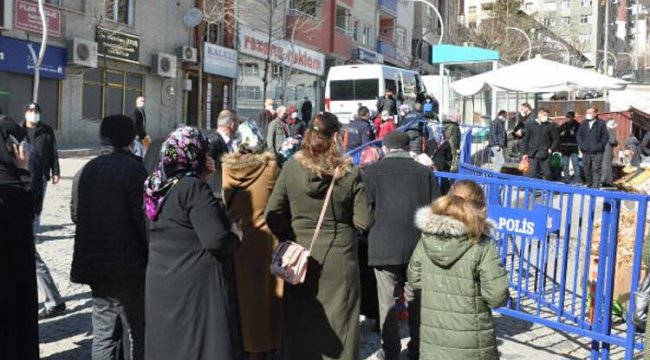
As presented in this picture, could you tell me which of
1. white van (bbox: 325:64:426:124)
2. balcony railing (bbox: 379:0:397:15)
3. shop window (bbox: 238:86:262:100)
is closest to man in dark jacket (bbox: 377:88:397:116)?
white van (bbox: 325:64:426:124)

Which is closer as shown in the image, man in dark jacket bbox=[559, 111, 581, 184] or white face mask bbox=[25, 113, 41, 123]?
white face mask bbox=[25, 113, 41, 123]

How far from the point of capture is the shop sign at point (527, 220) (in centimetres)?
557

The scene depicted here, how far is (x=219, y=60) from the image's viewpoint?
28812 millimetres

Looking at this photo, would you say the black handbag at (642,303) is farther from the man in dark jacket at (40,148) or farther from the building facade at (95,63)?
the building facade at (95,63)

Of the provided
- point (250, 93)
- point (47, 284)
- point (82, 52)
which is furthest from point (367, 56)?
point (47, 284)

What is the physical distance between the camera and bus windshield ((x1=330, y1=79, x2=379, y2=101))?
23.6 metres

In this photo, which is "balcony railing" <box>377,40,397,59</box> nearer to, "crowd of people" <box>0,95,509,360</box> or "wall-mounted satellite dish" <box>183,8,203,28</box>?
"wall-mounted satellite dish" <box>183,8,203,28</box>

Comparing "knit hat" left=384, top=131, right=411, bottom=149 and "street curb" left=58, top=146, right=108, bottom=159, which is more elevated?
"knit hat" left=384, top=131, right=411, bottom=149

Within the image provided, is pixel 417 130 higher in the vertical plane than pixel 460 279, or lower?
higher

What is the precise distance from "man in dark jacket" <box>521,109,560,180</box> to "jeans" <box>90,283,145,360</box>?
12544 mm

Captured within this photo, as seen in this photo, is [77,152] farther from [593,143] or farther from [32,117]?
[593,143]

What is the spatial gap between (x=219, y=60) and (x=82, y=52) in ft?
25.4

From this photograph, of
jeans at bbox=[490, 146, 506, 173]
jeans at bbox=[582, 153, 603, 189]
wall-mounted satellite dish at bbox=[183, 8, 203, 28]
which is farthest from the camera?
wall-mounted satellite dish at bbox=[183, 8, 203, 28]

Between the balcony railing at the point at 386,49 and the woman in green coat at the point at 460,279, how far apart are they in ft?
137
